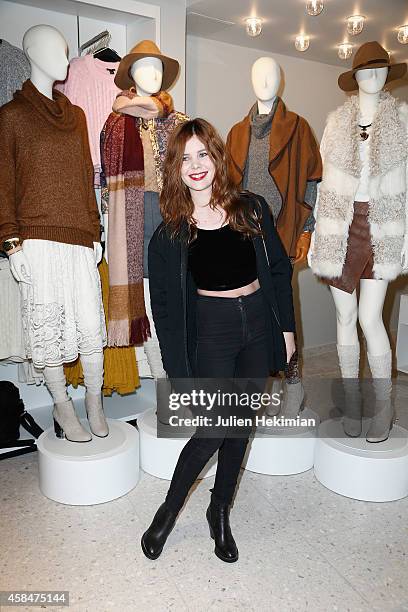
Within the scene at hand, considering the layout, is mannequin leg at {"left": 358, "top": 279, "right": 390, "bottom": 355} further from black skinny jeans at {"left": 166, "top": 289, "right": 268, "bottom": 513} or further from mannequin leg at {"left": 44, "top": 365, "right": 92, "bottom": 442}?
mannequin leg at {"left": 44, "top": 365, "right": 92, "bottom": 442}

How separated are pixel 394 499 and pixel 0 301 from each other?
186cm

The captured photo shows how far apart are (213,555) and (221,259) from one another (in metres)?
1.00

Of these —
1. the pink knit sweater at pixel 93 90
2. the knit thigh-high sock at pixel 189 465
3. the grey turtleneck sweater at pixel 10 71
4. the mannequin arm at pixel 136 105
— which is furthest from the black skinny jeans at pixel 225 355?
the grey turtleneck sweater at pixel 10 71

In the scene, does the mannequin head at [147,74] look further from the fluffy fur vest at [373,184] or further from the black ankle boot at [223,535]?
the black ankle boot at [223,535]

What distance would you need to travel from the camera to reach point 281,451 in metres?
2.39

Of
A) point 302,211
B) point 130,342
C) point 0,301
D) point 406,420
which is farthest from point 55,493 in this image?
point 406,420

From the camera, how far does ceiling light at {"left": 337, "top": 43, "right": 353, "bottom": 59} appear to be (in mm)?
2811

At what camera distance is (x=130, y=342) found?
2.41 metres

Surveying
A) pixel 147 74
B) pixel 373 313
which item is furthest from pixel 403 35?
pixel 373 313

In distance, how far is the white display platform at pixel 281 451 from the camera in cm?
240

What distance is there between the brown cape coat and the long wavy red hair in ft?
2.05

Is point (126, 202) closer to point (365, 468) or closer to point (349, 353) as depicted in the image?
point (349, 353)

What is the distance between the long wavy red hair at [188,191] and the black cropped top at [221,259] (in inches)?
1.3

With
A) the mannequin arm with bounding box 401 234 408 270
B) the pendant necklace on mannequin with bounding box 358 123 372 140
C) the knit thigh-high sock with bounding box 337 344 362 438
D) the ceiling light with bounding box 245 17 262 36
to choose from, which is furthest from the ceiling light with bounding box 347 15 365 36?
the knit thigh-high sock with bounding box 337 344 362 438
